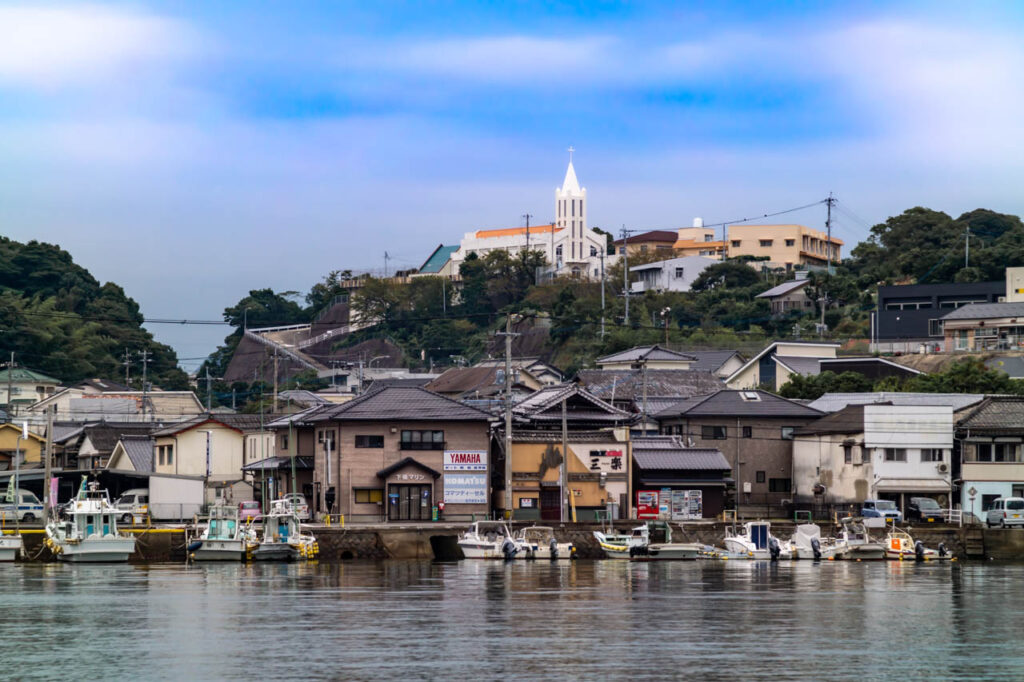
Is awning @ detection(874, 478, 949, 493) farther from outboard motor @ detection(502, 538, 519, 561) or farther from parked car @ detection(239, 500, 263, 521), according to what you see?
parked car @ detection(239, 500, 263, 521)

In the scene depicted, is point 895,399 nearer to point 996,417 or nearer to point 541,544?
point 996,417

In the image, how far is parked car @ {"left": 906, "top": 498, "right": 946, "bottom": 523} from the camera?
62.3 metres

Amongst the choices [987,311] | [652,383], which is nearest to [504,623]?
[652,383]

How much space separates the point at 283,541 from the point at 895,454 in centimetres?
2816

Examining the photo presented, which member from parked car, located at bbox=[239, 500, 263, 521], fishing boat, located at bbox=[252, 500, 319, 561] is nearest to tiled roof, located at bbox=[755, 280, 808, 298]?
parked car, located at bbox=[239, 500, 263, 521]

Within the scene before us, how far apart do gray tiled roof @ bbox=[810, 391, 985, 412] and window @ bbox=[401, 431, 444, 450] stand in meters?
22.2

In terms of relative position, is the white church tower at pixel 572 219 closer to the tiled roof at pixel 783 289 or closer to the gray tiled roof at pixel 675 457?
the tiled roof at pixel 783 289

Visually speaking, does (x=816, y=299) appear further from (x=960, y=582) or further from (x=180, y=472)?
(x=960, y=582)

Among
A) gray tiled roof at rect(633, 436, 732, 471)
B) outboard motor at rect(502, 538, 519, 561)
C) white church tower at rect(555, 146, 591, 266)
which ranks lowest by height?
outboard motor at rect(502, 538, 519, 561)

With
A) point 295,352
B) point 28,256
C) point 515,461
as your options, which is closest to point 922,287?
point 515,461

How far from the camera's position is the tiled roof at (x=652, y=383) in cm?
8188

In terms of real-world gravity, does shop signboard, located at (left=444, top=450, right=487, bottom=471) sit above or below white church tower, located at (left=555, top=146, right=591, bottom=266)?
below

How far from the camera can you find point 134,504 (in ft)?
214

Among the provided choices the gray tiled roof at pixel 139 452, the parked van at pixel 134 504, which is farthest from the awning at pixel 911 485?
the gray tiled roof at pixel 139 452
